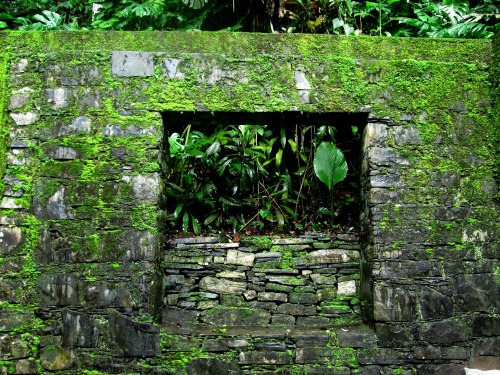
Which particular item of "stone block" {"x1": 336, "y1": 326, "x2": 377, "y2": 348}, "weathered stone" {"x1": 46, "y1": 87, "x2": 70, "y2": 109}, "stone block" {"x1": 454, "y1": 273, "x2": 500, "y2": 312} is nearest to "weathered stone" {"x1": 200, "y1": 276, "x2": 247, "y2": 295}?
"stone block" {"x1": 336, "y1": 326, "x2": 377, "y2": 348}

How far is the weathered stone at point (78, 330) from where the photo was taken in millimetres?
2703

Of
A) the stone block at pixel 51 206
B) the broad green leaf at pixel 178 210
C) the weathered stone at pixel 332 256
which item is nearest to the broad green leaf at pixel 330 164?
the weathered stone at pixel 332 256

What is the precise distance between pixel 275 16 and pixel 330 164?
178cm

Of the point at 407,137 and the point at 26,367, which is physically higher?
the point at 407,137

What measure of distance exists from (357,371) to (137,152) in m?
2.22

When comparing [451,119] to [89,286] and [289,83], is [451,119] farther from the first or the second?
[89,286]

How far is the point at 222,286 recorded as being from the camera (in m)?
3.39

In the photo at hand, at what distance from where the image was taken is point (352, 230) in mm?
3730

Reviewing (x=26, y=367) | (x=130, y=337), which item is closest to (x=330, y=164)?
(x=130, y=337)

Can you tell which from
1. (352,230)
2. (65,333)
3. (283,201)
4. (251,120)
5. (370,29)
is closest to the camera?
(65,333)

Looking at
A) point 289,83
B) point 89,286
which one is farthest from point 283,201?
point 89,286

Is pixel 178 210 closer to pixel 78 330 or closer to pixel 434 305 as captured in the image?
pixel 78 330

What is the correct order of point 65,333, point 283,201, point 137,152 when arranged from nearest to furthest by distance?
point 65,333 < point 137,152 < point 283,201

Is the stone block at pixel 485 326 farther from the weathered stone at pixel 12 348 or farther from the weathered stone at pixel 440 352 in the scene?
the weathered stone at pixel 12 348
